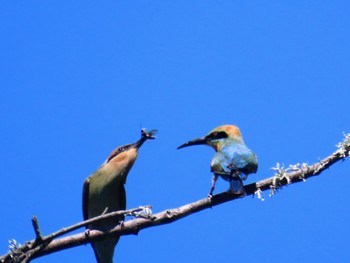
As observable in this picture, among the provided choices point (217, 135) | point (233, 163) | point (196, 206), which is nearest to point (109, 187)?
point (217, 135)

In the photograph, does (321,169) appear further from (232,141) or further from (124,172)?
(124,172)

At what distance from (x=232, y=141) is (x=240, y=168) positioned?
→ 0.93 meters

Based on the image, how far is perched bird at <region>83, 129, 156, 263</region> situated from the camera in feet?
22.5

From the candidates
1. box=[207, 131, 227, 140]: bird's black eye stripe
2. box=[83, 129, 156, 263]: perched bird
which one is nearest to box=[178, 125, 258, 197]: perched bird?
box=[207, 131, 227, 140]: bird's black eye stripe

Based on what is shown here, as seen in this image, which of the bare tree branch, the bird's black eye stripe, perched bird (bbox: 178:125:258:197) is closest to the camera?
the bare tree branch

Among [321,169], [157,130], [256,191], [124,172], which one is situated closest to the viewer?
[321,169]

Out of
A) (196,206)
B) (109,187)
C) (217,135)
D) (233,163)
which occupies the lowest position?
(196,206)

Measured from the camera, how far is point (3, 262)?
3.59 metres

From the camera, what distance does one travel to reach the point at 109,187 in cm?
712

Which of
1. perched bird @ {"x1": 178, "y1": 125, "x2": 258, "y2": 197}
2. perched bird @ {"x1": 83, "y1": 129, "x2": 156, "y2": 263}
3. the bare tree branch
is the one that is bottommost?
the bare tree branch

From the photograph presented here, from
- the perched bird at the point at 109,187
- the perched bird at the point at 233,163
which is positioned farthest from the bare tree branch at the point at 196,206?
the perched bird at the point at 109,187

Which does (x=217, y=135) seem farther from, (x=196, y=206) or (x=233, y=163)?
(x=196, y=206)

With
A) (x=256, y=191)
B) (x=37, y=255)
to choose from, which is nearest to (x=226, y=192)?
(x=256, y=191)

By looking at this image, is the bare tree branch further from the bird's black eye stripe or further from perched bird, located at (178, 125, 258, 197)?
the bird's black eye stripe
